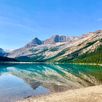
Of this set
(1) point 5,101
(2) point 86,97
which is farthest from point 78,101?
(1) point 5,101

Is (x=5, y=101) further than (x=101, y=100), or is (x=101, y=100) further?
(x=5, y=101)

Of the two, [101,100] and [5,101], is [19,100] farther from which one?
[101,100]

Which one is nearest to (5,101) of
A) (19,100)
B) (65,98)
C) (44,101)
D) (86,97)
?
(19,100)

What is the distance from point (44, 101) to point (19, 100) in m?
5.36

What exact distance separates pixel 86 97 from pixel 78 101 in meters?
3.53

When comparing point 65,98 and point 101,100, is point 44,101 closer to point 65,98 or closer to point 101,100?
point 65,98

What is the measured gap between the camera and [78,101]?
3888cm

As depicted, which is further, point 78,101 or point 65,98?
point 65,98

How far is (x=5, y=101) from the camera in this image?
4216 cm

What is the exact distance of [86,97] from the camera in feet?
138

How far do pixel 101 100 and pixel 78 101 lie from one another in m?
3.67

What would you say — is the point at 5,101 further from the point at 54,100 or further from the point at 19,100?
the point at 54,100

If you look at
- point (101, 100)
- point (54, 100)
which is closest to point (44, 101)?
point (54, 100)

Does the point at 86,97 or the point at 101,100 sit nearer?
the point at 101,100
